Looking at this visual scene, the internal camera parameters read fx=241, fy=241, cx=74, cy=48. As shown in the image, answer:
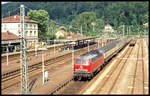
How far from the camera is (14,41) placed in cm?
7256

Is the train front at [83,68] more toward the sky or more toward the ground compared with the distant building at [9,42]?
more toward the ground

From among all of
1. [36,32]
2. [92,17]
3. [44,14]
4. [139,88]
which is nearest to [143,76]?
[139,88]

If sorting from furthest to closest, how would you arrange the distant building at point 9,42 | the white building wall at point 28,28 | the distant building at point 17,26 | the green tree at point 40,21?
the green tree at point 40,21 < the white building wall at point 28,28 < the distant building at point 17,26 < the distant building at point 9,42

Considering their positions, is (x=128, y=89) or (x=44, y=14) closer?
(x=128, y=89)

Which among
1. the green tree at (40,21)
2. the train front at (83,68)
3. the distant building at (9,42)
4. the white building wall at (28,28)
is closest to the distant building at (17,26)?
the white building wall at (28,28)

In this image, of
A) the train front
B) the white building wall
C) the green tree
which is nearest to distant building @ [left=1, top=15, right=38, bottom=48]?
the white building wall

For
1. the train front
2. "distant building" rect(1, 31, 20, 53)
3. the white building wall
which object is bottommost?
the train front

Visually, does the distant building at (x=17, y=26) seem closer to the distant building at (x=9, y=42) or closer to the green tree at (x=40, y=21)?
the distant building at (x=9, y=42)

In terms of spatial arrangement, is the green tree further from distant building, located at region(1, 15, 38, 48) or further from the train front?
the train front

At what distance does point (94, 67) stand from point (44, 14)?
76.9 m

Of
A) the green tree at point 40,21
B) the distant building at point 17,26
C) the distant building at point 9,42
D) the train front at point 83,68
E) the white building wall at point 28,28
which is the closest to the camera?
the train front at point 83,68

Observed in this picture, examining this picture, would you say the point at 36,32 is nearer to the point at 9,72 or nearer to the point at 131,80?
the point at 9,72

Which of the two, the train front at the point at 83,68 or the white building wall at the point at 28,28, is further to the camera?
the white building wall at the point at 28,28

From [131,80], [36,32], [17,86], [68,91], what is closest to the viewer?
[68,91]
